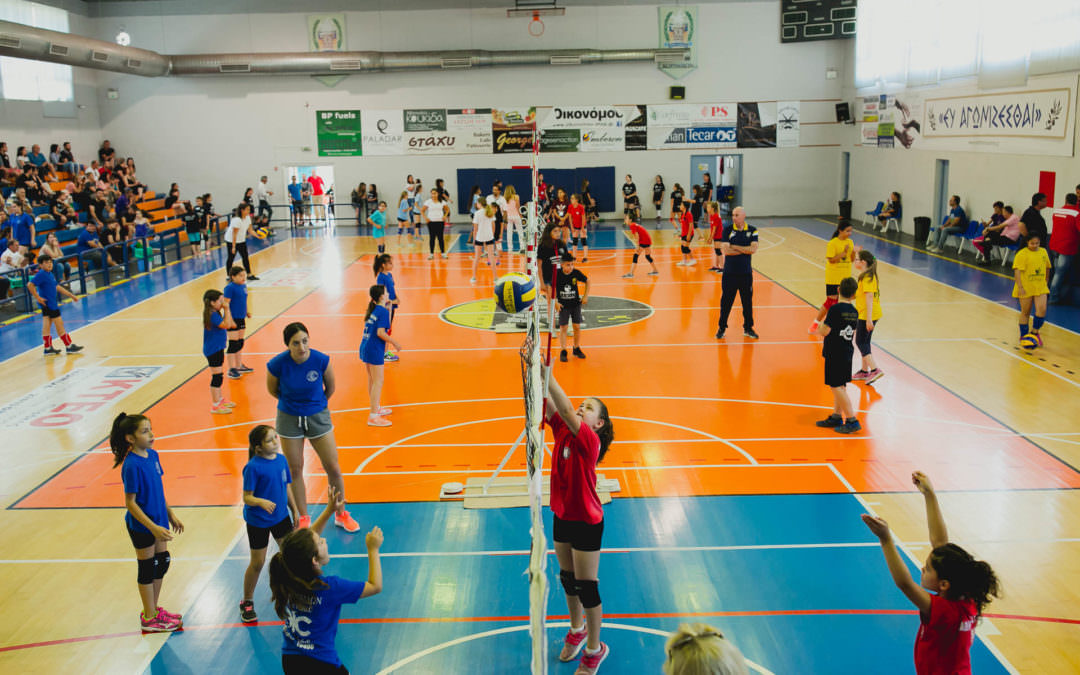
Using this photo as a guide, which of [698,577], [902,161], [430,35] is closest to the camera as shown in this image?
[698,577]

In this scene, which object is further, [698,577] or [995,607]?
[698,577]

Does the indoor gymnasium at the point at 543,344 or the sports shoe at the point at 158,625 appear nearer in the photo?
the indoor gymnasium at the point at 543,344

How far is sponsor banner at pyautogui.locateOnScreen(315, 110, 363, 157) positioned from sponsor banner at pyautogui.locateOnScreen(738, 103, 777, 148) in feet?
50.8

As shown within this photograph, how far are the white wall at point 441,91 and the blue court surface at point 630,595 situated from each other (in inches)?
1079

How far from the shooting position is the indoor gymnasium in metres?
6.34

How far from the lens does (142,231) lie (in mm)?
24797

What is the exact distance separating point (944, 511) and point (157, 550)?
23.5 feet

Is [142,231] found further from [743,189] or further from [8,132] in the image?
[743,189]

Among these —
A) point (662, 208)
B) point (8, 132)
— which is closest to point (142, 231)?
point (8, 132)

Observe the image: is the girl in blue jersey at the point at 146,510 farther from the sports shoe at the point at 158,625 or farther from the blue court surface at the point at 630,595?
the blue court surface at the point at 630,595

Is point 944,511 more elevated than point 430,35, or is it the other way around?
point 430,35

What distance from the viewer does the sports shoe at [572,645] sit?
6086 mm

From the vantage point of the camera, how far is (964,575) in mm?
4238

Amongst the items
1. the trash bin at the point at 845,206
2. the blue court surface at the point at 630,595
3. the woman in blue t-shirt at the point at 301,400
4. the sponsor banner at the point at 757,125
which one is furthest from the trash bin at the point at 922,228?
the woman in blue t-shirt at the point at 301,400
